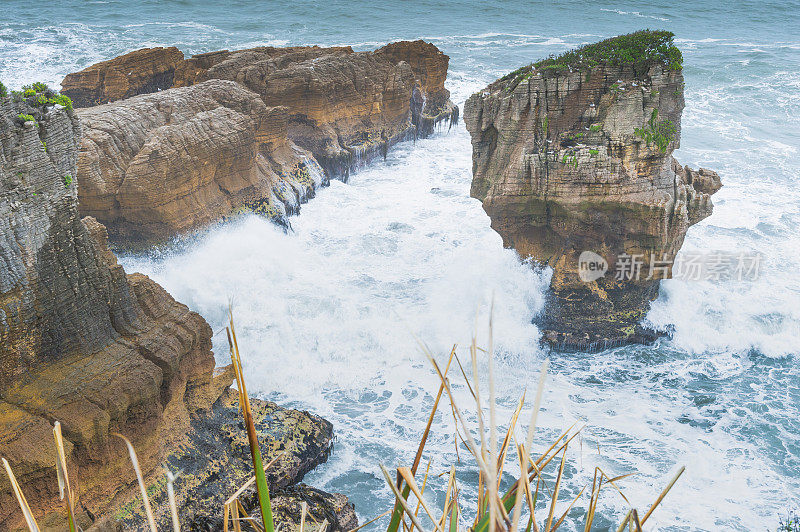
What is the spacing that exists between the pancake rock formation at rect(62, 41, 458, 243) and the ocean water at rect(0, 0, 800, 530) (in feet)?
3.10

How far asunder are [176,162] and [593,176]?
9781mm

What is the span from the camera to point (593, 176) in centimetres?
1362

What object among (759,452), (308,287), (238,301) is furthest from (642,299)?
(238,301)

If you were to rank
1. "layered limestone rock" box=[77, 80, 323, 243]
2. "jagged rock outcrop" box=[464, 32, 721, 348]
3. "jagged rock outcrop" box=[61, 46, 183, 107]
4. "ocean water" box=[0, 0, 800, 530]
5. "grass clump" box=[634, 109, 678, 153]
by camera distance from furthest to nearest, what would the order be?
"jagged rock outcrop" box=[61, 46, 183, 107] < "layered limestone rock" box=[77, 80, 323, 243] < "jagged rock outcrop" box=[464, 32, 721, 348] < "grass clump" box=[634, 109, 678, 153] < "ocean water" box=[0, 0, 800, 530]

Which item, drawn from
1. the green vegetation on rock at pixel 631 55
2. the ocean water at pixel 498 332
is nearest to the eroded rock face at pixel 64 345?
the ocean water at pixel 498 332

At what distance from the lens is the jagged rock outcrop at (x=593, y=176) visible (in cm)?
1355

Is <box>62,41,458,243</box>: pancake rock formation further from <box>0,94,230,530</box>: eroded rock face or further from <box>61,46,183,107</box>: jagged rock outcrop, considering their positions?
<box>0,94,230,530</box>: eroded rock face

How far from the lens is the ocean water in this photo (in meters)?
11.4

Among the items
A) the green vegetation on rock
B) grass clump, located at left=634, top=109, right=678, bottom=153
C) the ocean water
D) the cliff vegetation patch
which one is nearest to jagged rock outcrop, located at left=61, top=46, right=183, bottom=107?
the ocean water

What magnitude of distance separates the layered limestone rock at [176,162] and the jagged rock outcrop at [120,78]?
6.93 meters

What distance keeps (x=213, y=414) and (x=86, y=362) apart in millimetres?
2328

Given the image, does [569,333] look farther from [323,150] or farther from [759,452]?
[323,150]

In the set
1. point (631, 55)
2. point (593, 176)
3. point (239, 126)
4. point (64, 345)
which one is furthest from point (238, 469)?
point (631, 55)

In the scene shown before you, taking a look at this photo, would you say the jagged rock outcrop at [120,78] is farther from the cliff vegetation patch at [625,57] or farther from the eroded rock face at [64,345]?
the eroded rock face at [64,345]
